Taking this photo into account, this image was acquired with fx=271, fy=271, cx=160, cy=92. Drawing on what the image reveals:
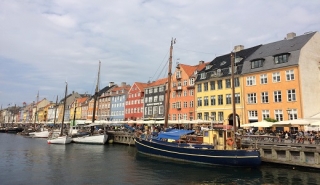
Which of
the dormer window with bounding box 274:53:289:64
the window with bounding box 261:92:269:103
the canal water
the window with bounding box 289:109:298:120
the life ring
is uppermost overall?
the dormer window with bounding box 274:53:289:64

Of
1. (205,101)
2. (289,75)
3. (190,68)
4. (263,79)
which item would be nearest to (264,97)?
(263,79)

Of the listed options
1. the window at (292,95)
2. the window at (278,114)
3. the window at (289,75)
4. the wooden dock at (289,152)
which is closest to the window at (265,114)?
the window at (278,114)

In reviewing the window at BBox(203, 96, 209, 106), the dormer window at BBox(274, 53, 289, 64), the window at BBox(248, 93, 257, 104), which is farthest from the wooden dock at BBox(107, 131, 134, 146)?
the dormer window at BBox(274, 53, 289, 64)

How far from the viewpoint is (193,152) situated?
27.5 metres

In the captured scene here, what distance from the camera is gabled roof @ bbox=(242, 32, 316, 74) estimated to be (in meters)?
40.8

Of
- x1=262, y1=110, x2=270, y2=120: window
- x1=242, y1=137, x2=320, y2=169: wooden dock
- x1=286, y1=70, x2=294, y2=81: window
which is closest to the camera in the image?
x1=242, y1=137, x2=320, y2=169: wooden dock

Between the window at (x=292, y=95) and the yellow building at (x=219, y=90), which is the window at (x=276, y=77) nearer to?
the window at (x=292, y=95)

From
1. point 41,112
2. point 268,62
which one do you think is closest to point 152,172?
point 268,62

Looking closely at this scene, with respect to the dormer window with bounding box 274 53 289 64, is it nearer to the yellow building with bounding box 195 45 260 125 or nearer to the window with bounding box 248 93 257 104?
the window with bounding box 248 93 257 104

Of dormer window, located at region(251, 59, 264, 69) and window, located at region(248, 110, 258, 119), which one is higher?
dormer window, located at region(251, 59, 264, 69)

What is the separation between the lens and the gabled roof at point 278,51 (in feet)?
134

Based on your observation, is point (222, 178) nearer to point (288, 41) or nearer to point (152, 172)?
point (152, 172)

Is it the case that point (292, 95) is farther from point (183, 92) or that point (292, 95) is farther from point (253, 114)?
point (183, 92)

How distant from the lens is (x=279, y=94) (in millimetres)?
41406
